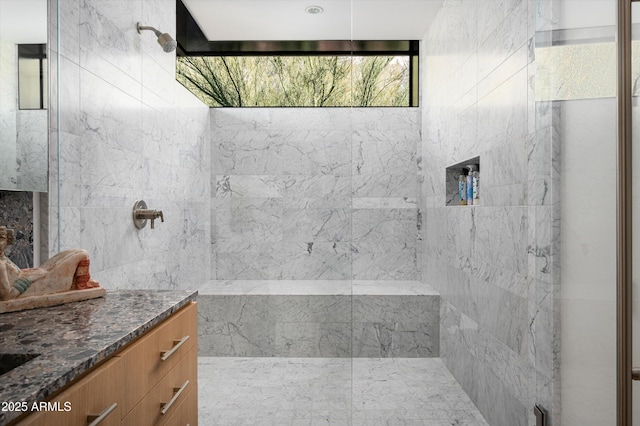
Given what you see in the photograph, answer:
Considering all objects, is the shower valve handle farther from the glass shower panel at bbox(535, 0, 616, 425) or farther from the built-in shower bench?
the glass shower panel at bbox(535, 0, 616, 425)

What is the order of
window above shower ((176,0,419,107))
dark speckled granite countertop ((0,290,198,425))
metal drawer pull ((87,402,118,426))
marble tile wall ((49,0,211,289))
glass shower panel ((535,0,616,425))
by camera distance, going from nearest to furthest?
dark speckled granite countertop ((0,290,198,425)) < metal drawer pull ((87,402,118,426)) < glass shower panel ((535,0,616,425)) < marble tile wall ((49,0,211,289)) < window above shower ((176,0,419,107))

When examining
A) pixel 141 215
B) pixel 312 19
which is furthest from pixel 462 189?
pixel 141 215

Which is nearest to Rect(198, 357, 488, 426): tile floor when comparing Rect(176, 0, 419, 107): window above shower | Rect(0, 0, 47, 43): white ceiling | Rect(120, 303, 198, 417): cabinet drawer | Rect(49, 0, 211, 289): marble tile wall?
Rect(49, 0, 211, 289): marble tile wall

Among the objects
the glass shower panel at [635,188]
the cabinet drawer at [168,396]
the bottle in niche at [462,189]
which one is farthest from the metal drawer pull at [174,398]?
the bottle in niche at [462,189]

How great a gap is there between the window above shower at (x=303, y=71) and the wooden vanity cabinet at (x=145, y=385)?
270 centimetres

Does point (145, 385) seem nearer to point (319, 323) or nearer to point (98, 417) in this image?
point (98, 417)

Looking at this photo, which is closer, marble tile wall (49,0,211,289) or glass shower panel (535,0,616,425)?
glass shower panel (535,0,616,425)

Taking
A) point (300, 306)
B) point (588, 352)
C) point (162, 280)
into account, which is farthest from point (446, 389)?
point (162, 280)

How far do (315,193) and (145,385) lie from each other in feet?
9.11

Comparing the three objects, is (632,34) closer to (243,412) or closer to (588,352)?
(588,352)

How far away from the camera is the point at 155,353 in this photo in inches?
42.8

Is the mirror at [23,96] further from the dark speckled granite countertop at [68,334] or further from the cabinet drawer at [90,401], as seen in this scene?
the cabinet drawer at [90,401]

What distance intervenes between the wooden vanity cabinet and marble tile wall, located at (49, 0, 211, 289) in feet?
2.30

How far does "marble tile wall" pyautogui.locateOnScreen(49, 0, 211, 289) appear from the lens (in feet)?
5.56
